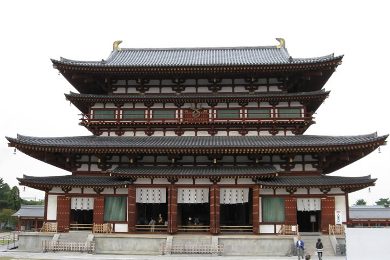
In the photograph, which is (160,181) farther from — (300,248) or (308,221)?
(308,221)

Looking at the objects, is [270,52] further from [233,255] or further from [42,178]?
[42,178]

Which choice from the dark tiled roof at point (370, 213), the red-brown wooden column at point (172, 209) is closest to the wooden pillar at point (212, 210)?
the red-brown wooden column at point (172, 209)

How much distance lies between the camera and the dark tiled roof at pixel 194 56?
3529cm

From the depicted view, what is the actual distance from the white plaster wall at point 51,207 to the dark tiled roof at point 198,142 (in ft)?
13.6

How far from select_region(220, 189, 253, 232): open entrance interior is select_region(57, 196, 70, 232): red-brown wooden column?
11.4m

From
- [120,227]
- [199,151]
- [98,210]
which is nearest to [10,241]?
[98,210]

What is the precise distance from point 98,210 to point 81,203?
1.71m

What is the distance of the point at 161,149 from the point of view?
30.2m

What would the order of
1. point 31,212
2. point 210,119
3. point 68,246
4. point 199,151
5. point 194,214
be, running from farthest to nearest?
point 31,212 < point 194,214 < point 210,119 < point 199,151 < point 68,246

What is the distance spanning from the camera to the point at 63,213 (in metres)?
31.0

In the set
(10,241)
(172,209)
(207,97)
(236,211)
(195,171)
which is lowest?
(10,241)

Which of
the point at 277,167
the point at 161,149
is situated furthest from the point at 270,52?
the point at 161,149

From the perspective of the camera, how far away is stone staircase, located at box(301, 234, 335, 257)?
91.3ft

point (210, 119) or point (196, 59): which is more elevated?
point (196, 59)
